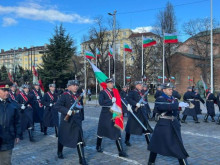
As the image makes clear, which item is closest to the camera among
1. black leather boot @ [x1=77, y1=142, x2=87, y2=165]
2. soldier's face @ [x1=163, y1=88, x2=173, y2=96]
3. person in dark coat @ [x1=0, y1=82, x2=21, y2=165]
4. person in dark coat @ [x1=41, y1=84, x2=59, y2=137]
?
person in dark coat @ [x1=0, y1=82, x2=21, y2=165]

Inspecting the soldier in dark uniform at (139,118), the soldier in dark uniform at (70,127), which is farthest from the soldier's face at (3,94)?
the soldier in dark uniform at (139,118)

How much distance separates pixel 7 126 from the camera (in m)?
4.30

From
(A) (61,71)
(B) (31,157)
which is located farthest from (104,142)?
(A) (61,71)

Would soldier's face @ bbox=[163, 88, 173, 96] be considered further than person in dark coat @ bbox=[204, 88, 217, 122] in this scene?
No

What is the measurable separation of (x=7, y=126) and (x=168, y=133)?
10.4 ft

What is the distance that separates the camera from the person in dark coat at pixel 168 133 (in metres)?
5.00

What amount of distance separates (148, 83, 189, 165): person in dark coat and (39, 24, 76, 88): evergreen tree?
31.8 m

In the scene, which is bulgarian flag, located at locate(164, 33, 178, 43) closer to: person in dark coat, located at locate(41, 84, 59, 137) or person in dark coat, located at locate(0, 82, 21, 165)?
person in dark coat, located at locate(41, 84, 59, 137)

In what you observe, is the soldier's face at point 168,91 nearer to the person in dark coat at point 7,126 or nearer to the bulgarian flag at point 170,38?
the person in dark coat at point 7,126

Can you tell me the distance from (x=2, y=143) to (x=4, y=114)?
0.50m

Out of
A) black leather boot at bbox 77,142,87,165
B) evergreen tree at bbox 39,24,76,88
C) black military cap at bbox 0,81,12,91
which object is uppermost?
evergreen tree at bbox 39,24,76,88

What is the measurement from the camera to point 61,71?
3697 centimetres

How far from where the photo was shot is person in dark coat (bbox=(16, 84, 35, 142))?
8.88 m

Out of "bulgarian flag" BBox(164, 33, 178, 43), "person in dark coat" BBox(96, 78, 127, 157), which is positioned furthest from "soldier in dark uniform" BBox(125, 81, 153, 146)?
"bulgarian flag" BBox(164, 33, 178, 43)
